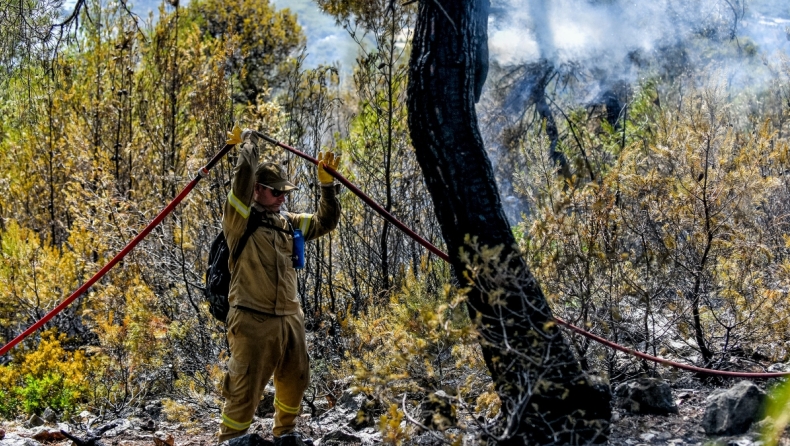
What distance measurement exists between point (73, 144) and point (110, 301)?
3555 millimetres

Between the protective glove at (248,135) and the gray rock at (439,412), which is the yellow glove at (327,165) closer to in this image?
the protective glove at (248,135)

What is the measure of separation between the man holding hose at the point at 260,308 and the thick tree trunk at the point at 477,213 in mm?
1081

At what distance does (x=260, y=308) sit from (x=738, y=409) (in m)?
2.67

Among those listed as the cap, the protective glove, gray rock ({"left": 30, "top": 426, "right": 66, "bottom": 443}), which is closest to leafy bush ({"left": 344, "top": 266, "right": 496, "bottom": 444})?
the cap

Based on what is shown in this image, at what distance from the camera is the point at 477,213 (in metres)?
3.98

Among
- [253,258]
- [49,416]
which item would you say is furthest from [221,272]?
[49,416]

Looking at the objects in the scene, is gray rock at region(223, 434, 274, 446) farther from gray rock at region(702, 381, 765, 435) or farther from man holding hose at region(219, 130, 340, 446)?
gray rock at region(702, 381, 765, 435)

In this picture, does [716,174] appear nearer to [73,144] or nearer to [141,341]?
[141,341]

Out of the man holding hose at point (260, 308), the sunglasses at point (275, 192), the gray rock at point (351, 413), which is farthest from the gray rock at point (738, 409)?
the sunglasses at point (275, 192)

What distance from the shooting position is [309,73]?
7930mm

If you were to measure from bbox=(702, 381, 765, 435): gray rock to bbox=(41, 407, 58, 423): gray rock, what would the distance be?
5.20 metres

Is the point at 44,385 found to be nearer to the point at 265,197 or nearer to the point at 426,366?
the point at 265,197

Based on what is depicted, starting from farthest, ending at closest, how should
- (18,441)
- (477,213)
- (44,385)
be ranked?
(44,385), (18,441), (477,213)

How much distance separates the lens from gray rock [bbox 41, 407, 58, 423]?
6334 millimetres
